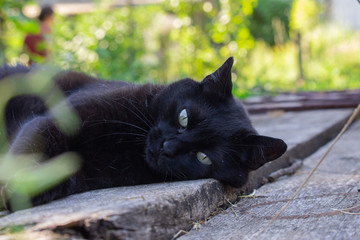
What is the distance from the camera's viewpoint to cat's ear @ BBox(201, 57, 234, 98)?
6.36 feet

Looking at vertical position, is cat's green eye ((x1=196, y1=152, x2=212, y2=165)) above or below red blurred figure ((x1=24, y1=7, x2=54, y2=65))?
below

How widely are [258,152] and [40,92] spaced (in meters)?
1.27

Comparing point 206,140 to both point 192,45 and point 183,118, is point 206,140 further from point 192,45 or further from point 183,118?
point 192,45

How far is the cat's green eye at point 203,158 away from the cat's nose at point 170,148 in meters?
0.12

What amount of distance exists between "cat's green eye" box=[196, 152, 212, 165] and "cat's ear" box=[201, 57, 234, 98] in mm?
344

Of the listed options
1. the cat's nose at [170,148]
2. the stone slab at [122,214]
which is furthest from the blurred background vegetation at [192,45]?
the stone slab at [122,214]

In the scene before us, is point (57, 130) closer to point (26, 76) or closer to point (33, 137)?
point (33, 137)

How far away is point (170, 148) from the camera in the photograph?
175 cm

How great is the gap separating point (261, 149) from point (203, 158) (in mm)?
257

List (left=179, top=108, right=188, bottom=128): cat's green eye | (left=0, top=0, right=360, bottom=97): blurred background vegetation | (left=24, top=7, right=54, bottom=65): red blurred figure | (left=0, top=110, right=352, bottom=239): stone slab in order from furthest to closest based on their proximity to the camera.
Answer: (left=0, top=0, right=360, bottom=97): blurred background vegetation, (left=24, top=7, right=54, bottom=65): red blurred figure, (left=179, top=108, right=188, bottom=128): cat's green eye, (left=0, top=110, right=352, bottom=239): stone slab

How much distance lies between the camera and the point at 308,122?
3428 mm

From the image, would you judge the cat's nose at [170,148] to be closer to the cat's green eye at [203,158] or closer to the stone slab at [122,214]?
the cat's green eye at [203,158]

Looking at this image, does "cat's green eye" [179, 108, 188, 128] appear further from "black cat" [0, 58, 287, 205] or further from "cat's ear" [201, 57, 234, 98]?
"cat's ear" [201, 57, 234, 98]

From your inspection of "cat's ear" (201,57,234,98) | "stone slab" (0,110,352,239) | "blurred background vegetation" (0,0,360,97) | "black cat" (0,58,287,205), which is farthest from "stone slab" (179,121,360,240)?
"blurred background vegetation" (0,0,360,97)
